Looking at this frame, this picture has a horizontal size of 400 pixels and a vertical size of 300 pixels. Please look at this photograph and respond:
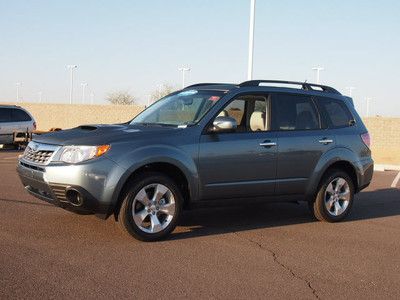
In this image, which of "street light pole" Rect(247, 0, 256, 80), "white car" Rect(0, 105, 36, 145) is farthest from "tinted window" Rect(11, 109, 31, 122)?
Result: "street light pole" Rect(247, 0, 256, 80)

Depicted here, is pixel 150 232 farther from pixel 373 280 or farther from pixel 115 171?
pixel 373 280

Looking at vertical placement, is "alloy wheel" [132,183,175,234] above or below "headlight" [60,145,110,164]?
below

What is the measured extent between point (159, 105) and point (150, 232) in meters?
2.22

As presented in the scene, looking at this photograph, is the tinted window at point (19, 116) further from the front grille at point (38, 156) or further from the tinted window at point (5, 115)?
the front grille at point (38, 156)

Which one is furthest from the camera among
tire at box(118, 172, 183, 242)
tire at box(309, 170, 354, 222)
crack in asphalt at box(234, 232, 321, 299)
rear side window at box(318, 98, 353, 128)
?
rear side window at box(318, 98, 353, 128)

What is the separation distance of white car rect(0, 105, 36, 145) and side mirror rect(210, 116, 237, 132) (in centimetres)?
1579

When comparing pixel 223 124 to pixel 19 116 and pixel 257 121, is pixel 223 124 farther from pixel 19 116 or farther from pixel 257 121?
pixel 19 116

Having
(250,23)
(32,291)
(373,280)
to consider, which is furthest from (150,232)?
(250,23)

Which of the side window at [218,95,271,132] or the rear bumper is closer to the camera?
the side window at [218,95,271,132]

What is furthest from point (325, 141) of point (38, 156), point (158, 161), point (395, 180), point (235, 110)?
point (395, 180)

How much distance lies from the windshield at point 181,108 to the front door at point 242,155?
0.26 metres

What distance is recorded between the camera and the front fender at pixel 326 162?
26.9 feet

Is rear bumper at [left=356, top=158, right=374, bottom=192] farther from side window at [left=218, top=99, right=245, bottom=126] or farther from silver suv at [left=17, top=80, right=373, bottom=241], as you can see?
side window at [left=218, top=99, right=245, bottom=126]

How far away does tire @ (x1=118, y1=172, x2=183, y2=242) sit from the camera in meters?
6.62
